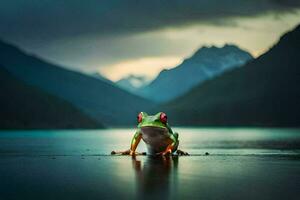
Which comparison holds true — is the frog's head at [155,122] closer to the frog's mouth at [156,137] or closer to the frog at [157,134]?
the frog at [157,134]

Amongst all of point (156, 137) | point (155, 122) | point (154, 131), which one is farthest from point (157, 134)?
point (155, 122)

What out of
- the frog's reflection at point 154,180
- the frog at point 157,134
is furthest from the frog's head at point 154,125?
the frog's reflection at point 154,180

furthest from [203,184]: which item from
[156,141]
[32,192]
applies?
[156,141]

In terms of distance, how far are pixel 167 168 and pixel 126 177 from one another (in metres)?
4.99

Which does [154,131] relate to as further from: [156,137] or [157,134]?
[156,137]

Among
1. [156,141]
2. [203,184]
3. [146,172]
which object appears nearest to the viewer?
[203,184]

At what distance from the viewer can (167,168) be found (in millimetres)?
28797

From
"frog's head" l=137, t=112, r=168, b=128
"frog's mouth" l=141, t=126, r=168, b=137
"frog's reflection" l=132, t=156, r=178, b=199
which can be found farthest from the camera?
"frog's mouth" l=141, t=126, r=168, b=137

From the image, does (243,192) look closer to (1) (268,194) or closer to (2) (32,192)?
(1) (268,194)

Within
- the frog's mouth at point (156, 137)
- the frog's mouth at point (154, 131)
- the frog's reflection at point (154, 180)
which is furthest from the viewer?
the frog's mouth at point (156, 137)

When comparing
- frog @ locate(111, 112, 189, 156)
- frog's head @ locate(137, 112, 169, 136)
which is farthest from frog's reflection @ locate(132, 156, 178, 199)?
frog @ locate(111, 112, 189, 156)

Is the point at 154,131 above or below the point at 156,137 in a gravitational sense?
above

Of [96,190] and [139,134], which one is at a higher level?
[139,134]

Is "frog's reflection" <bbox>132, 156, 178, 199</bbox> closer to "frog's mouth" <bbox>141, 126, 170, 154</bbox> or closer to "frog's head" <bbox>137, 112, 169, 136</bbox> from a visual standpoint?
"frog's head" <bbox>137, 112, 169, 136</bbox>
